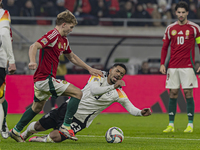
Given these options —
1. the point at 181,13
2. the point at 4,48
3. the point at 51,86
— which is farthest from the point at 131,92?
the point at 4,48

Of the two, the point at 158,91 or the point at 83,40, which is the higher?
the point at 83,40

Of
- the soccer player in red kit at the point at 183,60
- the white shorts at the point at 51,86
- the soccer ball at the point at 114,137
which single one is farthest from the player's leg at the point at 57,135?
the soccer player in red kit at the point at 183,60

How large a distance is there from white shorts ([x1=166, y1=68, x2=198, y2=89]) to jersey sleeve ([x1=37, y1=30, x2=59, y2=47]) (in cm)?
305

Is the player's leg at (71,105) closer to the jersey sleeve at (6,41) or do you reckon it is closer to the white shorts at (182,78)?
the jersey sleeve at (6,41)

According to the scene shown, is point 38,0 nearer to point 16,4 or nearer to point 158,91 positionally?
point 16,4

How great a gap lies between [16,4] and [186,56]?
34.0 ft

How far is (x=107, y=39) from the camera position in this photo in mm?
15141

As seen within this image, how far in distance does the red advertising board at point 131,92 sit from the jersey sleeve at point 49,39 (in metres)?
7.01

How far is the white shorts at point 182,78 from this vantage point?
7.78 metres

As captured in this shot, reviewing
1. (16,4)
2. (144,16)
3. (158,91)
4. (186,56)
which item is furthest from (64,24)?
(144,16)

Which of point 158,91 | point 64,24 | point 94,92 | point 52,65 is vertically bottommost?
point 158,91

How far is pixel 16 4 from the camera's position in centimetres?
1653

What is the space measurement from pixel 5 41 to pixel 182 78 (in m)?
3.90

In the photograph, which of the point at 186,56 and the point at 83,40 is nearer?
the point at 186,56
